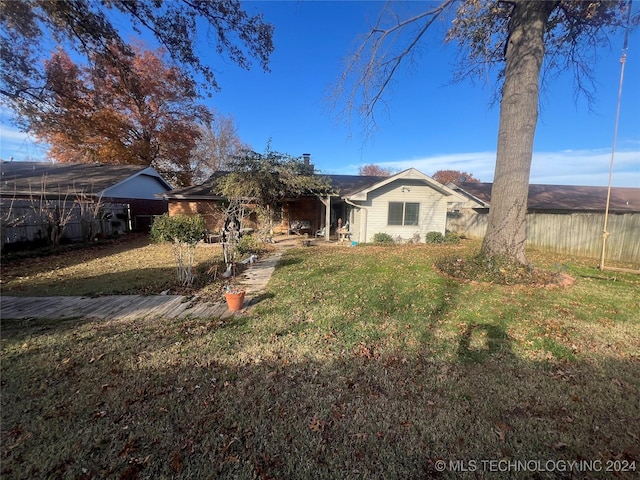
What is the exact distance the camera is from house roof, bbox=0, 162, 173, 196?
15.0m

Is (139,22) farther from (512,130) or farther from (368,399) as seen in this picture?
(512,130)

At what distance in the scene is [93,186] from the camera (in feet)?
51.9

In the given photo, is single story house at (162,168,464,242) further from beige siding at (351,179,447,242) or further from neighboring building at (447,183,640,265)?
neighboring building at (447,183,640,265)

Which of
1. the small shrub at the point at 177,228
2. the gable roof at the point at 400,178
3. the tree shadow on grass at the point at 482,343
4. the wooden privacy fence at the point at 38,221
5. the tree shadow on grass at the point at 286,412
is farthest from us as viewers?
the gable roof at the point at 400,178

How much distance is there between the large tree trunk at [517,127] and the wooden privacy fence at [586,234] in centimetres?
630

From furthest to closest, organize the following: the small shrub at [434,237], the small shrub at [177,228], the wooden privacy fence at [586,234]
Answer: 1. the small shrub at [434,237]
2. the small shrub at [177,228]
3. the wooden privacy fence at [586,234]

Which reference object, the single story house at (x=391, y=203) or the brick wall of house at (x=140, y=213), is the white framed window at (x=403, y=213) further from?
the brick wall of house at (x=140, y=213)

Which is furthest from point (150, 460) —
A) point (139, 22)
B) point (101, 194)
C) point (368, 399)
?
point (101, 194)

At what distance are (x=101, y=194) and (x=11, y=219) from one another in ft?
20.0

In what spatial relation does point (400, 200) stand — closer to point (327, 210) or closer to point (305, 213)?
point (327, 210)

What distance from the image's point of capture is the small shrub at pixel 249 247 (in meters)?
10.9

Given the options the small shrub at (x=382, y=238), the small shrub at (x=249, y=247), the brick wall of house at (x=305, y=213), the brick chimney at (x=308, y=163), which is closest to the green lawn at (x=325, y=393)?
the small shrub at (x=249, y=247)

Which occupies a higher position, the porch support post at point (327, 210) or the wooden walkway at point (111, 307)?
the porch support post at point (327, 210)

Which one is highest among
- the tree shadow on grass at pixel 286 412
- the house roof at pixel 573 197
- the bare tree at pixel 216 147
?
the bare tree at pixel 216 147
